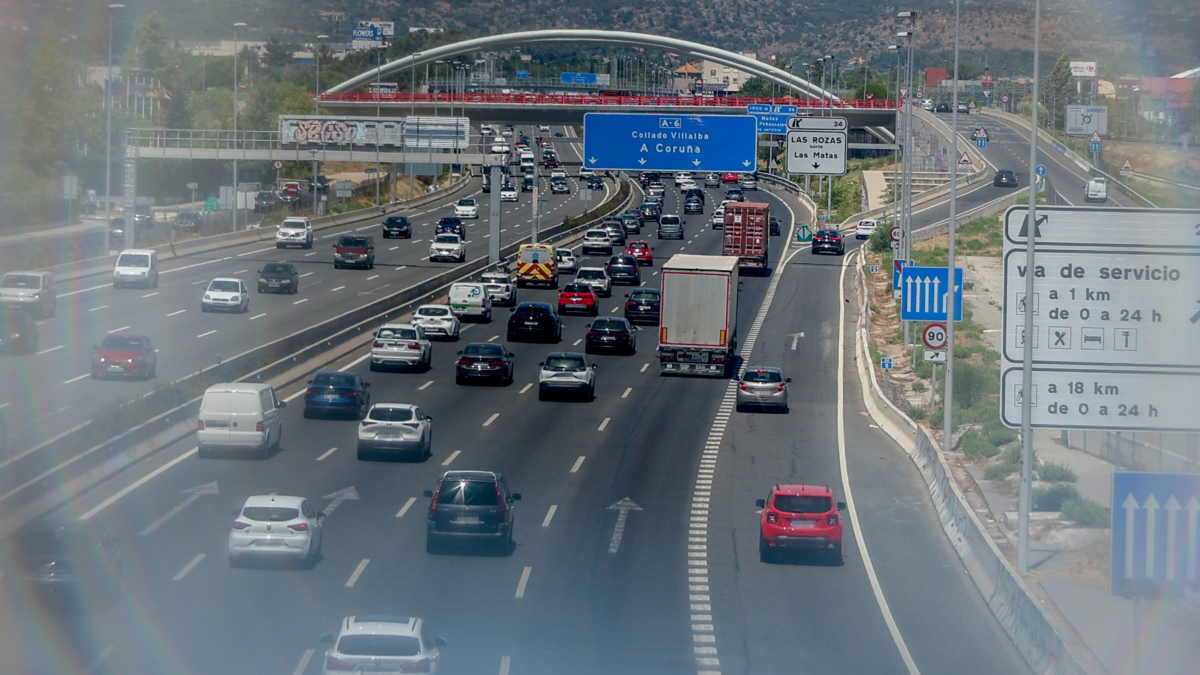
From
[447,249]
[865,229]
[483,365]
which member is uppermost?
[865,229]

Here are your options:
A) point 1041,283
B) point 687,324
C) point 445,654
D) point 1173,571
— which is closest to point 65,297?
point 687,324

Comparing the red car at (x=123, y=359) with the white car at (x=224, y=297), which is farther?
the white car at (x=224, y=297)

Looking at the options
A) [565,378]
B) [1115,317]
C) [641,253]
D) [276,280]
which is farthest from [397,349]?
[641,253]

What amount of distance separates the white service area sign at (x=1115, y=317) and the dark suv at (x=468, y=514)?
33.4ft

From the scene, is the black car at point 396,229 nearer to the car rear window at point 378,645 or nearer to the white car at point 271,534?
the white car at point 271,534

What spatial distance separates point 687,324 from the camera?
4466 centimetres

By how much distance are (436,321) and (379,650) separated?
35389mm

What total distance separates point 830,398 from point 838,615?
896 inches

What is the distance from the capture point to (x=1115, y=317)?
15961 mm

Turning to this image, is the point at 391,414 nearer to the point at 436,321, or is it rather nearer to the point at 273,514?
the point at 273,514

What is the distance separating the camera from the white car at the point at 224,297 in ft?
168

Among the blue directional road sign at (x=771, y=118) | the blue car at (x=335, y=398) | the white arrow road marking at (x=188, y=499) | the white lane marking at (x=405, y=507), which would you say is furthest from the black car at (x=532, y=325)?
the white arrow road marking at (x=188, y=499)

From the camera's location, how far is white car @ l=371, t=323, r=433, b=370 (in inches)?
1698

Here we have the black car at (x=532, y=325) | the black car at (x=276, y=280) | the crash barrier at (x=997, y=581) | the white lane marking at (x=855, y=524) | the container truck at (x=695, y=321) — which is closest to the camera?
the crash barrier at (x=997, y=581)
